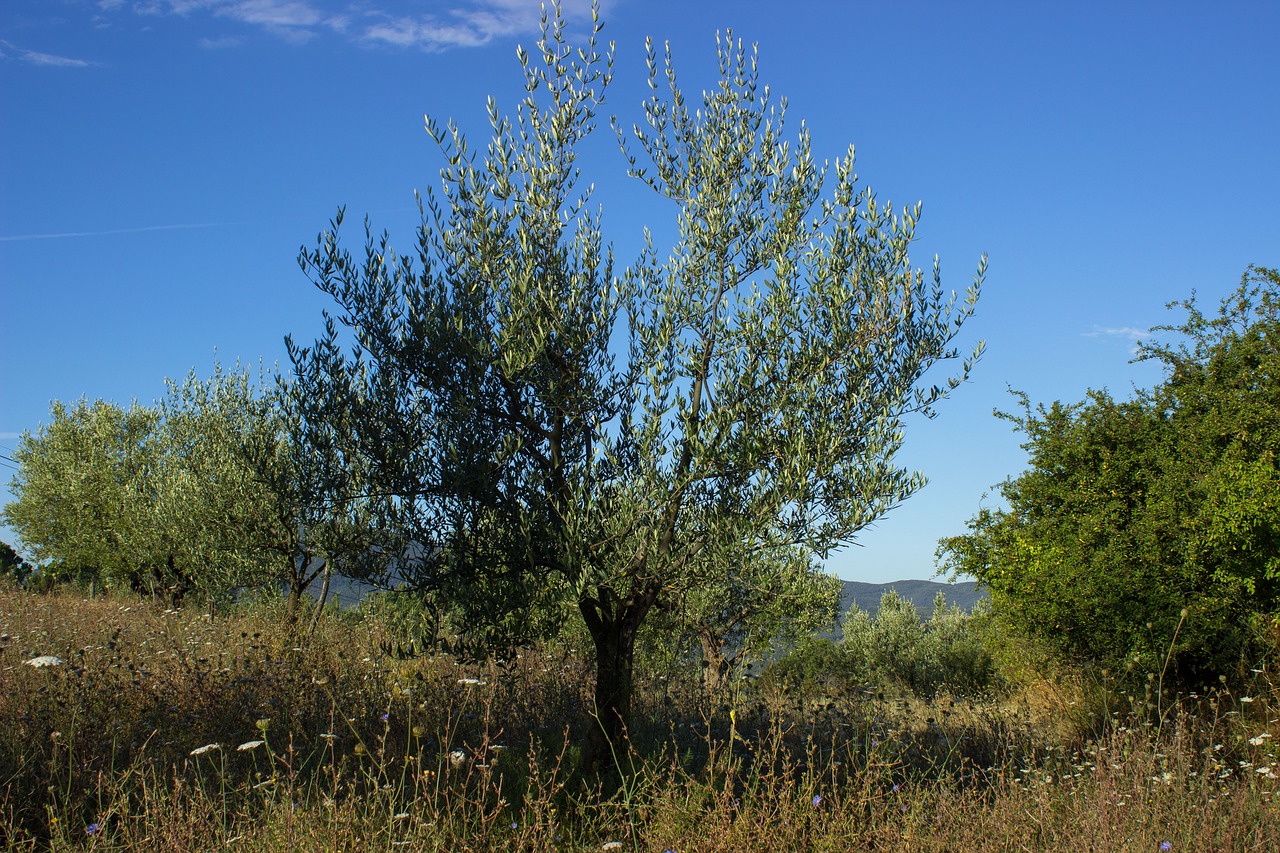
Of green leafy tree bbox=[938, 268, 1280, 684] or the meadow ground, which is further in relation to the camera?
green leafy tree bbox=[938, 268, 1280, 684]

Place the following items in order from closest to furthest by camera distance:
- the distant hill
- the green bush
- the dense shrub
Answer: the dense shrub
the green bush
the distant hill

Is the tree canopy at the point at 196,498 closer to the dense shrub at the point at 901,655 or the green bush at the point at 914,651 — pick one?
the dense shrub at the point at 901,655

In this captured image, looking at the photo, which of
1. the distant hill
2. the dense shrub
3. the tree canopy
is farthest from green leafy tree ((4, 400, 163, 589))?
the distant hill

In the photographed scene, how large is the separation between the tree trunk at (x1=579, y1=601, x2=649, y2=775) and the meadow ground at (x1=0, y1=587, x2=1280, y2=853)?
0.28 metres

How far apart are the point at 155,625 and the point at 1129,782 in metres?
13.1

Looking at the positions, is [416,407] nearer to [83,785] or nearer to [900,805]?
[83,785]

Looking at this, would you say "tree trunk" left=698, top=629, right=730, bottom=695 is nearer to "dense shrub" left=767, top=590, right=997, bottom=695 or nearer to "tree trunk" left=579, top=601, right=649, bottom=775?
"dense shrub" left=767, top=590, right=997, bottom=695

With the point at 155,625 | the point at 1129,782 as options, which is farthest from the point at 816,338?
the point at 155,625

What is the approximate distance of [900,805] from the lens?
6426 mm

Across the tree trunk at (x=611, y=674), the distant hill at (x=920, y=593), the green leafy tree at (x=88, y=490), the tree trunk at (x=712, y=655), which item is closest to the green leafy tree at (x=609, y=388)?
the tree trunk at (x=611, y=674)

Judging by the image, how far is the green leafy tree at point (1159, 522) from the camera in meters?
16.2

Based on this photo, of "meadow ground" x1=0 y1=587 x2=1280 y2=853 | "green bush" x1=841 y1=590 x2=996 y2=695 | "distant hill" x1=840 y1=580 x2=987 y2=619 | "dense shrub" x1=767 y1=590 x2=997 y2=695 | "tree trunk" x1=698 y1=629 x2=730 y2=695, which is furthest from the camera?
"distant hill" x1=840 y1=580 x2=987 y2=619

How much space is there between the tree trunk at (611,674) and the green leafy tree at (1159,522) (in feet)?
36.2

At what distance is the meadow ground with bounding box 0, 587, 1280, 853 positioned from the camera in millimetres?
5707
